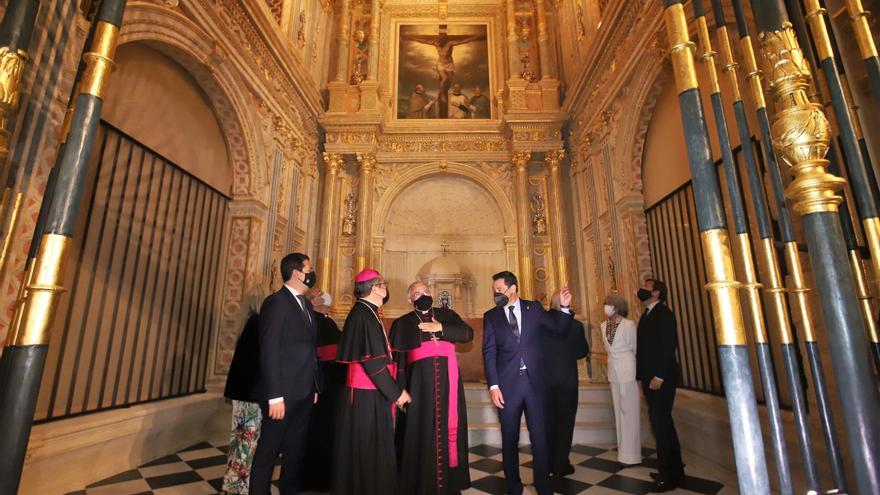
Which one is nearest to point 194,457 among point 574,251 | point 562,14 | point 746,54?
point 746,54

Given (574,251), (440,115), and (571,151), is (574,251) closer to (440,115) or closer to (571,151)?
(571,151)

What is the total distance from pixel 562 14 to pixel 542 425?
27.5ft

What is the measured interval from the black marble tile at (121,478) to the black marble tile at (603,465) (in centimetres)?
367

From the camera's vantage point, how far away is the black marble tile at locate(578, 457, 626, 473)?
3.33 metres

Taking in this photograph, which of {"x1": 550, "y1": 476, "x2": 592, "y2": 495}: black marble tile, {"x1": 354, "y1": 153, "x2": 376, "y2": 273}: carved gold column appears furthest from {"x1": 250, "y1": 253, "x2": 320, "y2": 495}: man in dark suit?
{"x1": 354, "y1": 153, "x2": 376, "y2": 273}: carved gold column

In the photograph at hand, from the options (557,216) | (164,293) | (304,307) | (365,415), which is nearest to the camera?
(365,415)

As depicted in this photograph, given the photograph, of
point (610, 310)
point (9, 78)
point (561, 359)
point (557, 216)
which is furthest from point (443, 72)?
point (9, 78)

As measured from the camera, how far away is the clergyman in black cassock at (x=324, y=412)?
9.91 feet

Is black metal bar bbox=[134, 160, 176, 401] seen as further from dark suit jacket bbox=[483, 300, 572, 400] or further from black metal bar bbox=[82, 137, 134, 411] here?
dark suit jacket bbox=[483, 300, 572, 400]

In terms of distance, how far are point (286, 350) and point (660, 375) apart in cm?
265

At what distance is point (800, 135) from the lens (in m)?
1.05

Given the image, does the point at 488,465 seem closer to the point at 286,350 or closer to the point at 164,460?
the point at 286,350

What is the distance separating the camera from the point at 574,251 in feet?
25.6

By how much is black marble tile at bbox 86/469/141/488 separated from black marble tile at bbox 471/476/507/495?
105 inches
